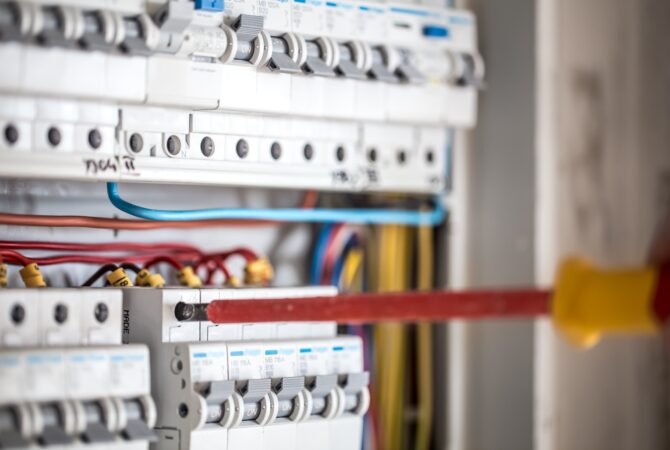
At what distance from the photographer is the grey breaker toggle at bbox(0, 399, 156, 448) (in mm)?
1330

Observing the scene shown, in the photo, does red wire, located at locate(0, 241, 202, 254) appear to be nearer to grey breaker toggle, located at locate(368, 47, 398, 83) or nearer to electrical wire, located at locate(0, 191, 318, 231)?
electrical wire, located at locate(0, 191, 318, 231)

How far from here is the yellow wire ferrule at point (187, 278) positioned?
5.56ft

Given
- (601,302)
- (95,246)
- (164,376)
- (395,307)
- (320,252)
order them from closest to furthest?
1. (601,302)
2. (395,307)
3. (164,376)
4. (95,246)
5. (320,252)

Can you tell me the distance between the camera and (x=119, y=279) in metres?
1.64

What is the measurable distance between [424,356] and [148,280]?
2.15 ft

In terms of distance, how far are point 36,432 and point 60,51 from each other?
19.8 inches

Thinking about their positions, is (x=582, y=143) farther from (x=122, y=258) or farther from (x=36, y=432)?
(x=36, y=432)

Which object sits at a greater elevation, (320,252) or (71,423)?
(320,252)

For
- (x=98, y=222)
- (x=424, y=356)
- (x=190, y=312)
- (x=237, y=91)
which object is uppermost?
(x=237, y=91)

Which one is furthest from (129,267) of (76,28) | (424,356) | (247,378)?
(424,356)

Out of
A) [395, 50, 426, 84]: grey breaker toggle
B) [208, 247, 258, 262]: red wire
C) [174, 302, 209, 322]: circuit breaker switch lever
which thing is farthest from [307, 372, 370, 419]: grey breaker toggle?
[395, 50, 426, 84]: grey breaker toggle

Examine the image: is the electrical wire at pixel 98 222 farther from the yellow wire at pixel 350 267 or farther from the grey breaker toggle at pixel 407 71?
the grey breaker toggle at pixel 407 71

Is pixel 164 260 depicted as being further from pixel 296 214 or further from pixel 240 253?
pixel 296 214

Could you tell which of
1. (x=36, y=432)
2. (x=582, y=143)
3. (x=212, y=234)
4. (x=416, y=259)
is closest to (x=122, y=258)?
(x=212, y=234)
